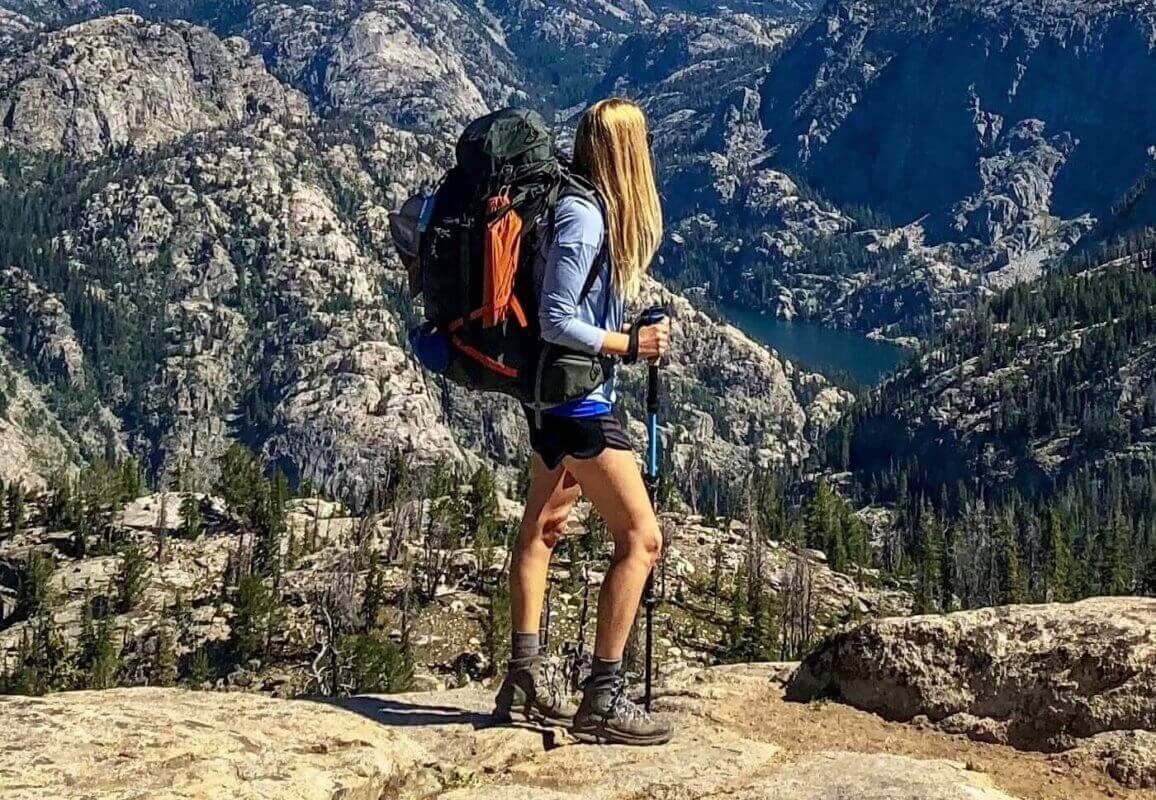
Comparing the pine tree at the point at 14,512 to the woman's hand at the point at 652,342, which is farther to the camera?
the pine tree at the point at 14,512

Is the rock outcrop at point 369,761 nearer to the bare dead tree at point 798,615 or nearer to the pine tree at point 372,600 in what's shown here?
the bare dead tree at point 798,615

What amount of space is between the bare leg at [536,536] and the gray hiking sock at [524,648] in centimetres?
7

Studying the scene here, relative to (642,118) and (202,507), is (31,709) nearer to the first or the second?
(642,118)

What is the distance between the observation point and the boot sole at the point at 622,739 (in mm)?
9312

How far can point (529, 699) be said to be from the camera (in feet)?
32.7

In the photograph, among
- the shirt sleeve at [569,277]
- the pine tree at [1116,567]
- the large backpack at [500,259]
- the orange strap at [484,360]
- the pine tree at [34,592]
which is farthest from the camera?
the pine tree at [1116,567]

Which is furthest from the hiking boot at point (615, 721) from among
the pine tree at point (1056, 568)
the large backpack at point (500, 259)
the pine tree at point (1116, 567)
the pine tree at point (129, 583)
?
the pine tree at point (1116, 567)

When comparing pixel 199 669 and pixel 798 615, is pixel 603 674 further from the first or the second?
pixel 798 615

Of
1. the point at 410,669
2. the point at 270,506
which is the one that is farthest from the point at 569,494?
the point at 270,506

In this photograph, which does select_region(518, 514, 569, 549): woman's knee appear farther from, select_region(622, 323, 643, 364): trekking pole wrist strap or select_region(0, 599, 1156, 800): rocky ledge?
select_region(622, 323, 643, 364): trekking pole wrist strap

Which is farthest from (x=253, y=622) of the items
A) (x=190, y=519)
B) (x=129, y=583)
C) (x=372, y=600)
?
(x=190, y=519)

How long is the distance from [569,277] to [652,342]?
2.95 ft

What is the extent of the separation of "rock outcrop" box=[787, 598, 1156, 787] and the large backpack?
4604mm

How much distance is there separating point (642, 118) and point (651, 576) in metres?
3.71
